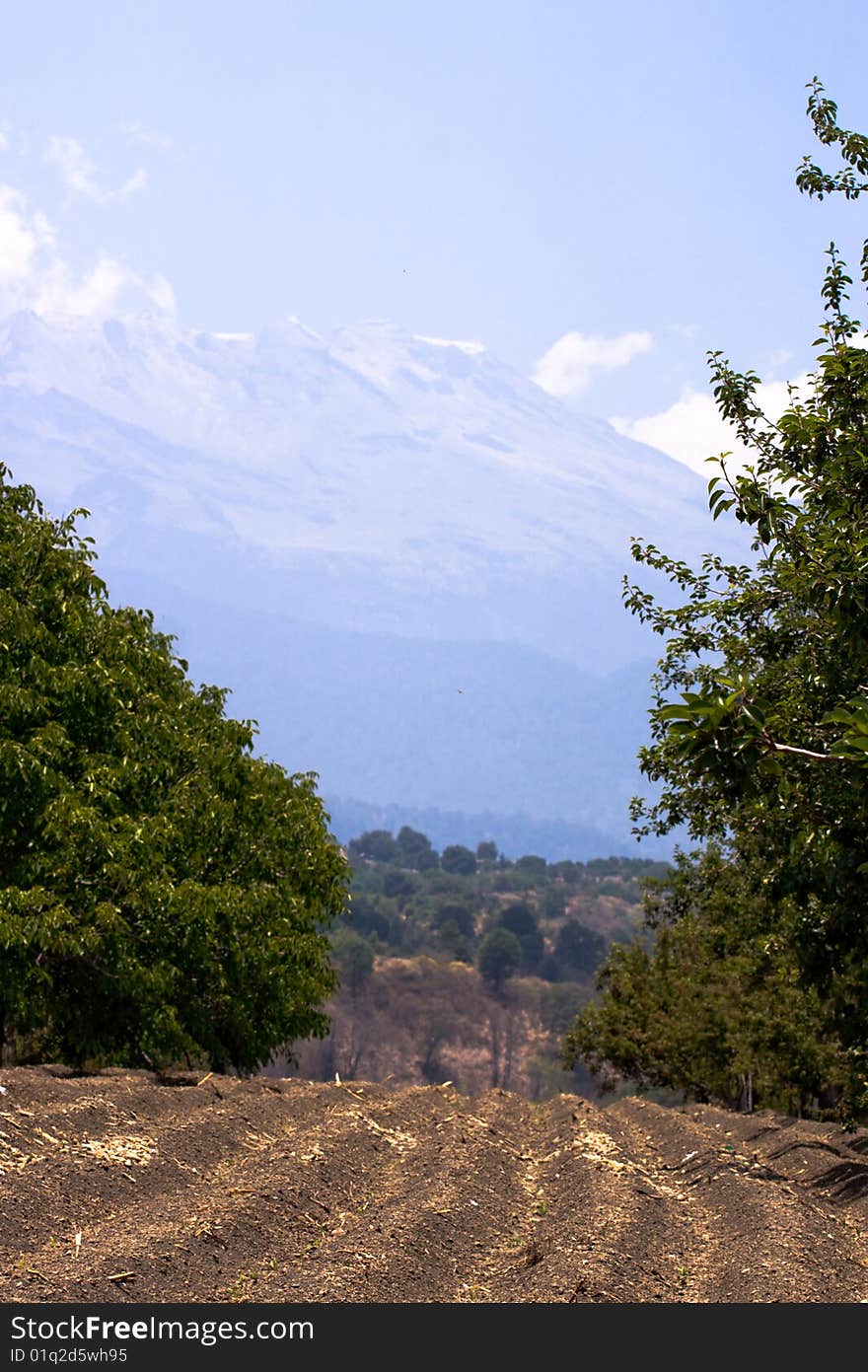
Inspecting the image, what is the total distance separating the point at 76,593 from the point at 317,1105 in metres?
9.81

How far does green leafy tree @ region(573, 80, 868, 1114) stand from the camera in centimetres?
867

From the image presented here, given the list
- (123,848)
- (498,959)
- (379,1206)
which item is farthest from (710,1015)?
(498,959)

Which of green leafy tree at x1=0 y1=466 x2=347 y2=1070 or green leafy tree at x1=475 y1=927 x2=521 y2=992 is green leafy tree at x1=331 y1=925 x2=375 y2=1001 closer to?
green leafy tree at x1=475 y1=927 x2=521 y2=992

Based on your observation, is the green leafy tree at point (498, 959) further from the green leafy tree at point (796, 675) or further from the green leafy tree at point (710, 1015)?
the green leafy tree at point (796, 675)

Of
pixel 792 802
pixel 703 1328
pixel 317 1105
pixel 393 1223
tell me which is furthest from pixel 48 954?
pixel 703 1328

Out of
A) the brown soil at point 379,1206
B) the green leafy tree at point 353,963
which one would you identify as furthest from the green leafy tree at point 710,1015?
the green leafy tree at point 353,963

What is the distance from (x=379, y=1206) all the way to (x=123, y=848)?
26.0 ft

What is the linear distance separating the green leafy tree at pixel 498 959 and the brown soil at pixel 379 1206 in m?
174

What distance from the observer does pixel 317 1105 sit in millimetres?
22297

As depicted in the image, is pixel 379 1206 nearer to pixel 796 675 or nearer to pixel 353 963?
pixel 796 675

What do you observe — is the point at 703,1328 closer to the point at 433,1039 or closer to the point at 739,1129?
the point at 739,1129

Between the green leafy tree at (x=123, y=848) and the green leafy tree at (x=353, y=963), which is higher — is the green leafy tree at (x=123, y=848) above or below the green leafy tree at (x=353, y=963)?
above

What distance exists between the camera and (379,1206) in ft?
43.8

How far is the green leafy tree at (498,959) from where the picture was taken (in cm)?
19412
